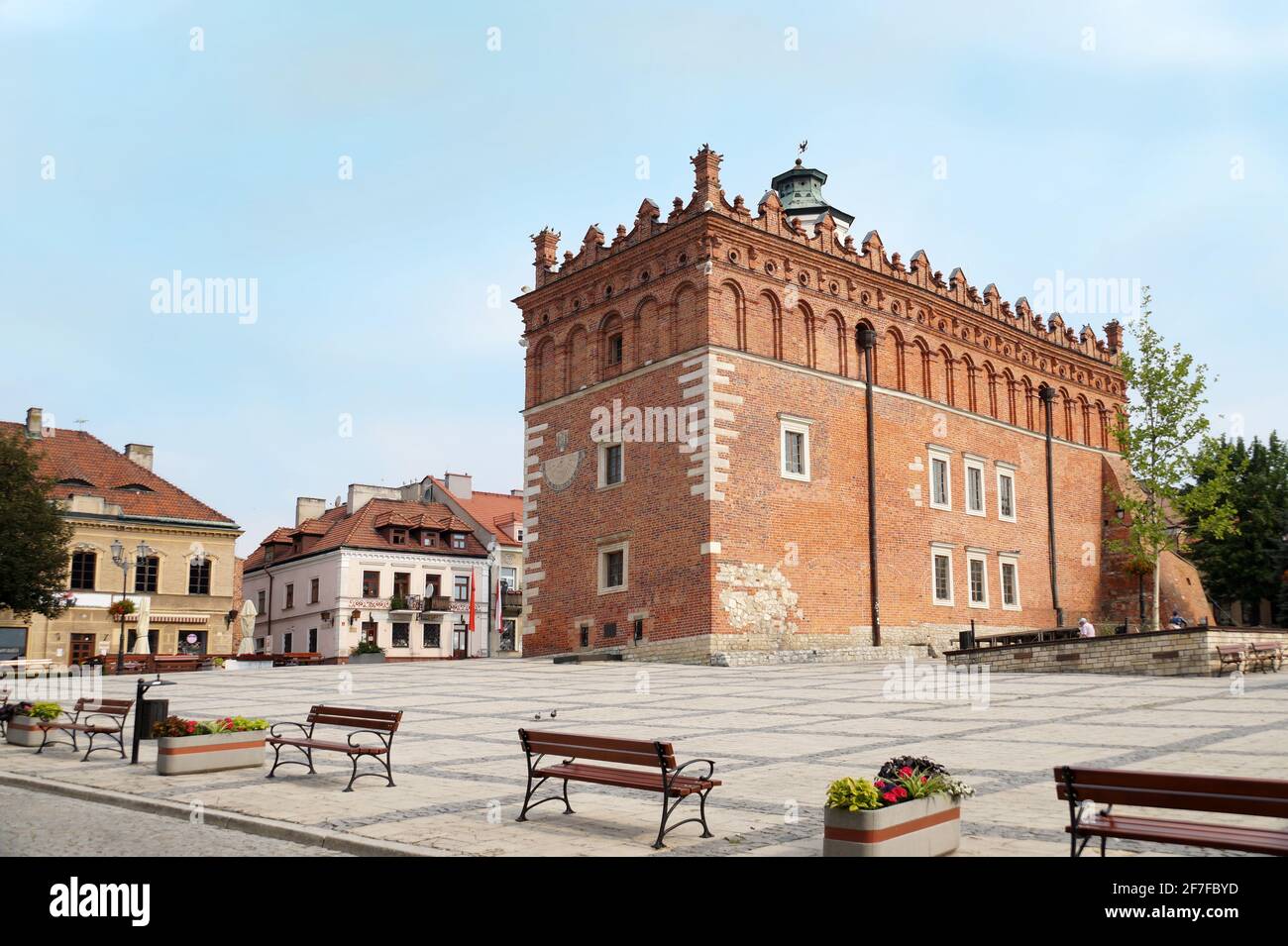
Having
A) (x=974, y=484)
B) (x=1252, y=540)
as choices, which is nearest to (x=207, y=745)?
(x=974, y=484)

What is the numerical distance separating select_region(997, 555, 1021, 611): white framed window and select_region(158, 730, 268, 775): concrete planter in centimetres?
2839

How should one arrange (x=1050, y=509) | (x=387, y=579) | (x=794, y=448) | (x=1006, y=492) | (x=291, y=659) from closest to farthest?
1. (x=794, y=448)
2. (x=291, y=659)
3. (x=1006, y=492)
4. (x=1050, y=509)
5. (x=387, y=579)

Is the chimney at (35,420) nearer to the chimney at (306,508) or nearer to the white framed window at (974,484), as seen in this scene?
the chimney at (306,508)

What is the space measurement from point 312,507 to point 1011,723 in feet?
168

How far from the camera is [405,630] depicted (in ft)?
173

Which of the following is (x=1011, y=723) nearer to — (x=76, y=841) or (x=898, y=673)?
(x=898, y=673)

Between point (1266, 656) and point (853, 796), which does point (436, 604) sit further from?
point (853, 796)

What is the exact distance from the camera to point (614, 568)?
30.5 m

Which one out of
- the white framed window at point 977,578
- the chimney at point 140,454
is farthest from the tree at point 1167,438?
the chimney at point 140,454

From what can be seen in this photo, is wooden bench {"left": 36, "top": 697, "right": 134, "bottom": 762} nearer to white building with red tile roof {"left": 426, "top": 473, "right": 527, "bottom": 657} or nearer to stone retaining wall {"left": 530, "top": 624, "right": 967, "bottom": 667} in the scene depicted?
stone retaining wall {"left": 530, "top": 624, "right": 967, "bottom": 667}

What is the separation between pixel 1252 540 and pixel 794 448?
26.2 metres

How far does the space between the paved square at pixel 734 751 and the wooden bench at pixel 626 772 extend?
0.19 meters

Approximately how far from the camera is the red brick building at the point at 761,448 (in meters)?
28.3

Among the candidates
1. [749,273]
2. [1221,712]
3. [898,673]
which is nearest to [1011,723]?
[1221,712]
